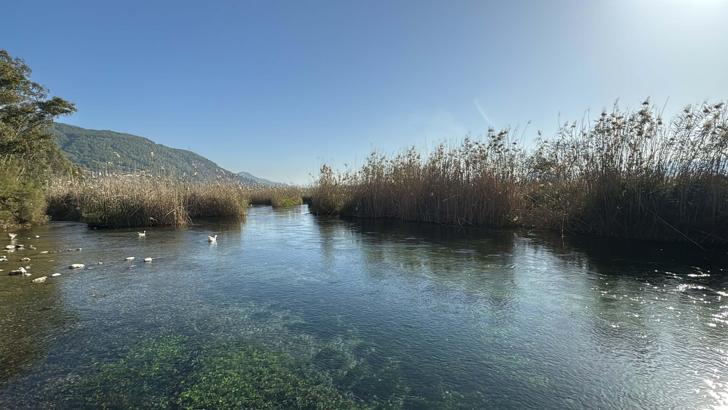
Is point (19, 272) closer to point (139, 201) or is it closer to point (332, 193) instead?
point (139, 201)

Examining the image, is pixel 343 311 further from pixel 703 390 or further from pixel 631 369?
pixel 703 390

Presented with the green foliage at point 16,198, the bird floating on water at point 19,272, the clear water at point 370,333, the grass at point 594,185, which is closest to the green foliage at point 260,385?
the clear water at point 370,333

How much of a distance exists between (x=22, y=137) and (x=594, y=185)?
73.2ft

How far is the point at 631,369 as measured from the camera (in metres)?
2.27

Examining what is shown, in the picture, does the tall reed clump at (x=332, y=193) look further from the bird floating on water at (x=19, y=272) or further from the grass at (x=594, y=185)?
the bird floating on water at (x=19, y=272)

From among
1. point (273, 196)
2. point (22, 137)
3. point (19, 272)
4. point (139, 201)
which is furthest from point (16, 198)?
point (273, 196)

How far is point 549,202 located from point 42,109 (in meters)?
24.2

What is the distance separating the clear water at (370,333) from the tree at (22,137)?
5846 millimetres

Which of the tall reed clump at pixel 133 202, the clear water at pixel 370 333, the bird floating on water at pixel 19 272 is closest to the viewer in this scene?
the clear water at pixel 370 333

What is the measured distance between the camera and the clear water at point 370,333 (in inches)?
80.1

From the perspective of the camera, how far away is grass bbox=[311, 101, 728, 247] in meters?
6.66

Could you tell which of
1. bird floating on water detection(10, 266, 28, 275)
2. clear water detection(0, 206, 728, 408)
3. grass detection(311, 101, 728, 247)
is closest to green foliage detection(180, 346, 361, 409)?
clear water detection(0, 206, 728, 408)

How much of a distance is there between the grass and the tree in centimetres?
1089

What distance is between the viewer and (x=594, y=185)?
316 inches
